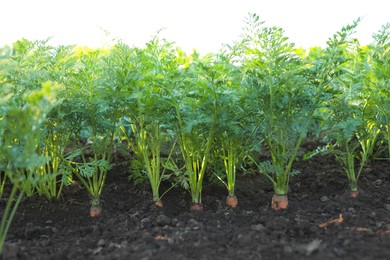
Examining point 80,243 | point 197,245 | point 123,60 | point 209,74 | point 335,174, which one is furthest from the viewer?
point 335,174

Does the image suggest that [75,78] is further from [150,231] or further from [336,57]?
[336,57]

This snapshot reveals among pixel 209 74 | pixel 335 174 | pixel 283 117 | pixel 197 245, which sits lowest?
pixel 197 245

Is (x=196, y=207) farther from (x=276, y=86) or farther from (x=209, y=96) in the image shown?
(x=276, y=86)

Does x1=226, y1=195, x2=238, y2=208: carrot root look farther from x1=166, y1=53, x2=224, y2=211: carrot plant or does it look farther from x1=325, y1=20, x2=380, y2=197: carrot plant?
x1=325, y1=20, x2=380, y2=197: carrot plant

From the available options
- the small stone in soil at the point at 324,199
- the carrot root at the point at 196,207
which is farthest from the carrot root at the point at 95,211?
the small stone in soil at the point at 324,199

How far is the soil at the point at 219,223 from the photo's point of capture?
2.71 m

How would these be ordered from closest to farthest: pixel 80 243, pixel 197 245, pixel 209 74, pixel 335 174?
pixel 197 245 → pixel 80 243 → pixel 209 74 → pixel 335 174

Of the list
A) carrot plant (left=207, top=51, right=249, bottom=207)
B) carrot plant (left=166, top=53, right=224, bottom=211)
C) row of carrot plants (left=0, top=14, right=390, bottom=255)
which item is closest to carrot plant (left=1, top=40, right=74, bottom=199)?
row of carrot plants (left=0, top=14, right=390, bottom=255)

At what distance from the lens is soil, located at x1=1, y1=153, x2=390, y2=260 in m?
2.71

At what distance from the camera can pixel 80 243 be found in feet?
9.89

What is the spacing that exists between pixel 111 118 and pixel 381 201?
1980mm

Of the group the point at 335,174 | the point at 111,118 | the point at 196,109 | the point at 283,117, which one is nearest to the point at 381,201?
the point at 335,174

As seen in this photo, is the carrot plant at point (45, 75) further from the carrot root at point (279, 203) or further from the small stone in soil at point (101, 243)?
the carrot root at point (279, 203)

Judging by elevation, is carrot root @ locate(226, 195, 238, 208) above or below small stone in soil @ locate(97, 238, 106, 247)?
above
